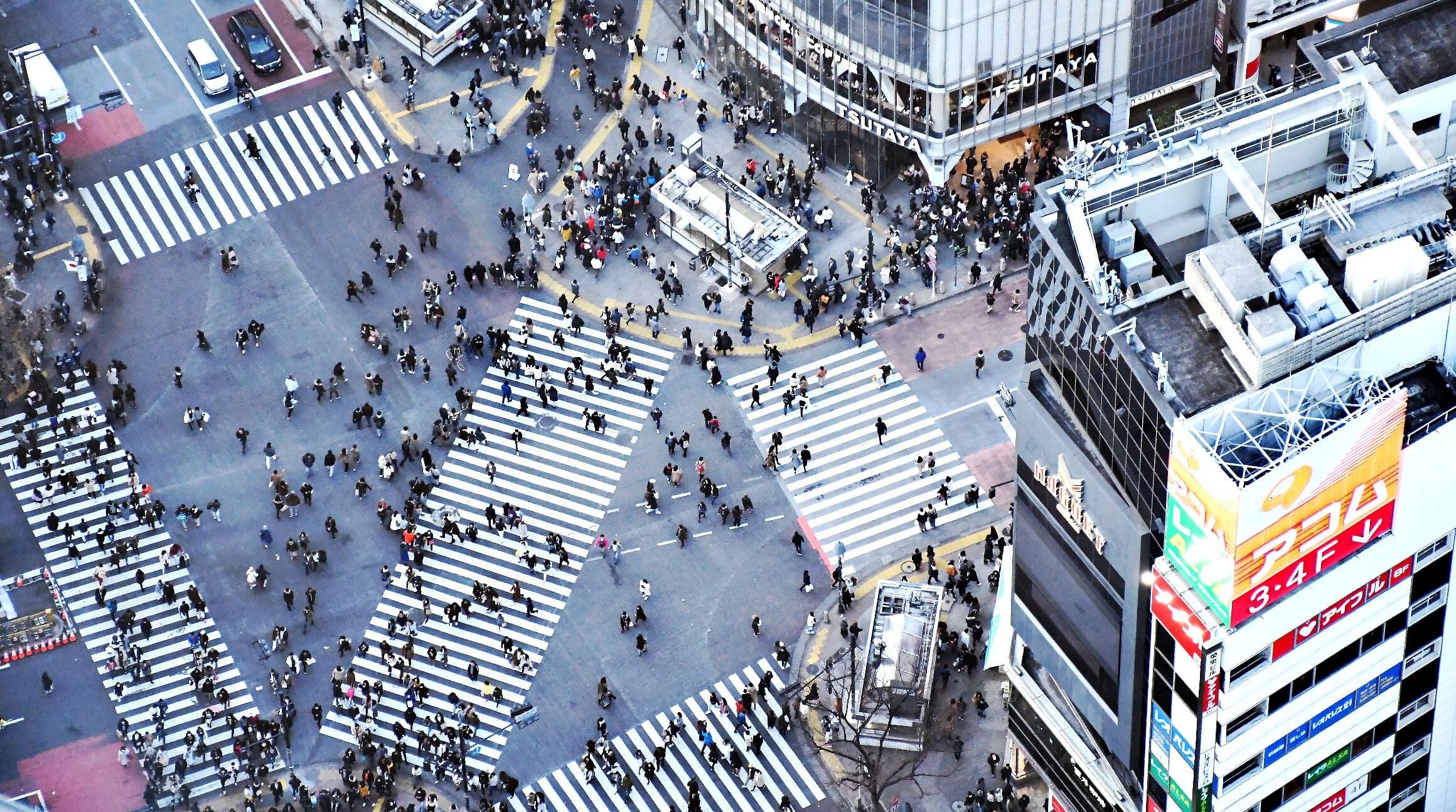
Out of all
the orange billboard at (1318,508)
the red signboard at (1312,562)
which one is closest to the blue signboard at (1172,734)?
the red signboard at (1312,562)

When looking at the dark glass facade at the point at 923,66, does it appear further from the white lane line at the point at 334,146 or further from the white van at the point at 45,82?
the white van at the point at 45,82

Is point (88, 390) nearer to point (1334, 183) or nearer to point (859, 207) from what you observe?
point (859, 207)

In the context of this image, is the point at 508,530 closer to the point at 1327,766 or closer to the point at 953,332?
the point at 953,332

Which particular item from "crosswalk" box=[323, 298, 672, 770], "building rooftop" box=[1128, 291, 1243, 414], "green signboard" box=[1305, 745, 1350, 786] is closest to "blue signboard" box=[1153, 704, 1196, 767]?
"green signboard" box=[1305, 745, 1350, 786]

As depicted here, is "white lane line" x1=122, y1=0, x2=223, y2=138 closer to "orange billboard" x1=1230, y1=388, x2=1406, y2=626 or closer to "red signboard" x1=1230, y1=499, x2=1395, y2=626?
"red signboard" x1=1230, y1=499, x2=1395, y2=626

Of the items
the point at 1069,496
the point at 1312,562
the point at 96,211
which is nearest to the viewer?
the point at 1312,562

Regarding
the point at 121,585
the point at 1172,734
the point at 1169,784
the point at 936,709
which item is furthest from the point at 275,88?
the point at 1172,734
